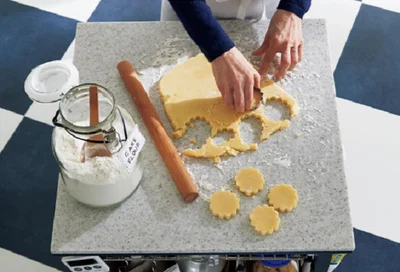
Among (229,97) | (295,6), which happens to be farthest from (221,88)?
(295,6)

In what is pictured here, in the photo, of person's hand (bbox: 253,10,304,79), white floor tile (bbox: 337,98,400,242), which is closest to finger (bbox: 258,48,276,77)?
person's hand (bbox: 253,10,304,79)

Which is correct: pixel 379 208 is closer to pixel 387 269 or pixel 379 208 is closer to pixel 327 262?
pixel 387 269

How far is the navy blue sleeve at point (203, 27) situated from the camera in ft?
3.00

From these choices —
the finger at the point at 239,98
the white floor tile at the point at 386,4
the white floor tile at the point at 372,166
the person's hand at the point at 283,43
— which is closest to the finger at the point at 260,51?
the person's hand at the point at 283,43

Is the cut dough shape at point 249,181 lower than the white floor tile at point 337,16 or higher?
higher

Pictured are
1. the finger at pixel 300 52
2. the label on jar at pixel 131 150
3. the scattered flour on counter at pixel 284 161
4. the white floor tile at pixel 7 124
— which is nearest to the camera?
the label on jar at pixel 131 150

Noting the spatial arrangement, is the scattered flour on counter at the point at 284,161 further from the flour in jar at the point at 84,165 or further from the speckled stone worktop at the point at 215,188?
the flour in jar at the point at 84,165

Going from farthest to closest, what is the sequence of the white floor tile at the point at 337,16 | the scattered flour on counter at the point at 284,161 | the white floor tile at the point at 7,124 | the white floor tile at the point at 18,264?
the white floor tile at the point at 337,16, the white floor tile at the point at 7,124, the white floor tile at the point at 18,264, the scattered flour on counter at the point at 284,161

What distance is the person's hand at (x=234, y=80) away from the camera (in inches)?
36.6

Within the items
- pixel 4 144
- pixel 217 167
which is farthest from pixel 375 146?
pixel 4 144

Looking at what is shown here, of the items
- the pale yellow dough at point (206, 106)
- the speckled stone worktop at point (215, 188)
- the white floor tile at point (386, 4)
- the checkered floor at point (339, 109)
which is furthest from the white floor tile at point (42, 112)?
the white floor tile at point (386, 4)

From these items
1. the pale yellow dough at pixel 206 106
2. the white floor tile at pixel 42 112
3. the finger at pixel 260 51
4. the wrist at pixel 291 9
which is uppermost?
the wrist at pixel 291 9

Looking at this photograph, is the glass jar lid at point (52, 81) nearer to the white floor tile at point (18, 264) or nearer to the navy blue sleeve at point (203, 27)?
the navy blue sleeve at point (203, 27)

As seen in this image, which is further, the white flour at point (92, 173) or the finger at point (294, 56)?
the finger at point (294, 56)
